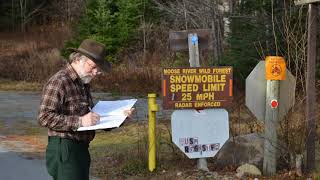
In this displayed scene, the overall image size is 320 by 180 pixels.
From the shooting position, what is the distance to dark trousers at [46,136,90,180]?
411cm

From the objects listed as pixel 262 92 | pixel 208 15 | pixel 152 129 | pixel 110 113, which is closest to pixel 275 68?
pixel 262 92

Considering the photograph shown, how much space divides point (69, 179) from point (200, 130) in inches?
130

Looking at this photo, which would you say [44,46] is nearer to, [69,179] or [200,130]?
[200,130]

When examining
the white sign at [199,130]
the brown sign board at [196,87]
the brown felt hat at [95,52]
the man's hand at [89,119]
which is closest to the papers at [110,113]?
the man's hand at [89,119]

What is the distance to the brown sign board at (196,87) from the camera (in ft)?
23.4

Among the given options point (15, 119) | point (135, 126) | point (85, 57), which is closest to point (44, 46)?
point (15, 119)

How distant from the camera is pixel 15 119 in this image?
13609mm

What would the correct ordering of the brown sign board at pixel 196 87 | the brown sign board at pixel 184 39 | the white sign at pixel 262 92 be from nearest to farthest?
the white sign at pixel 262 92
the brown sign board at pixel 196 87
the brown sign board at pixel 184 39

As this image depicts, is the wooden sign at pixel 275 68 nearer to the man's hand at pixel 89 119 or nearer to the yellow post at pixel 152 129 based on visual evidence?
the yellow post at pixel 152 129

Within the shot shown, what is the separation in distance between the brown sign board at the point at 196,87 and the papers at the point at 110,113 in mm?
2674

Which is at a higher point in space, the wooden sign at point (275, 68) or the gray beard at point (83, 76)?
the gray beard at point (83, 76)

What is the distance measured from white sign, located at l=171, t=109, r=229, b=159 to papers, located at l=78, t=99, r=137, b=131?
2.79 meters

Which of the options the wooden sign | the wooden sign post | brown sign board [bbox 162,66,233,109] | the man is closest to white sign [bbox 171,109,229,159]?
brown sign board [bbox 162,66,233,109]

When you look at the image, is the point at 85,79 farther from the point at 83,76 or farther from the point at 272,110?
the point at 272,110
